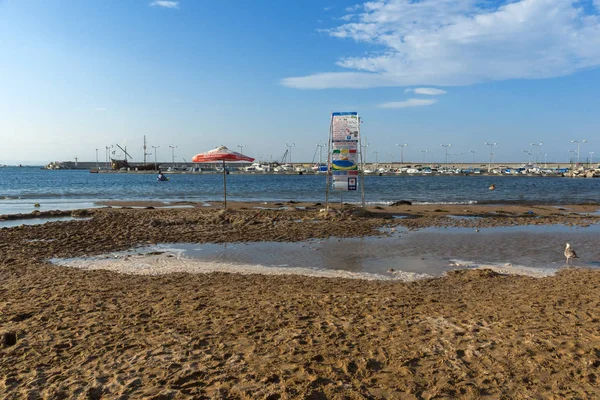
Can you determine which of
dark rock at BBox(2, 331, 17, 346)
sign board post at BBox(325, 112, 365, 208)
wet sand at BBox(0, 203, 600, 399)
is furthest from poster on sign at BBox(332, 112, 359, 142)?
dark rock at BBox(2, 331, 17, 346)

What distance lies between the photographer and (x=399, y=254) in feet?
38.9

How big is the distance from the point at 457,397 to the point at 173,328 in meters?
3.63

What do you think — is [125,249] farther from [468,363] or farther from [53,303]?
[468,363]

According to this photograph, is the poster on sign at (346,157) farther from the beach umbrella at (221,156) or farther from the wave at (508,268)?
the wave at (508,268)

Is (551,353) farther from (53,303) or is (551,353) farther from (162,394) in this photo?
(53,303)

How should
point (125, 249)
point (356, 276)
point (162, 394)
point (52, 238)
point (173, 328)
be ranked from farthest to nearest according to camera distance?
point (52, 238), point (125, 249), point (356, 276), point (173, 328), point (162, 394)

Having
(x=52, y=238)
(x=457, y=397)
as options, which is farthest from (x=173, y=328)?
(x=52, y=238)

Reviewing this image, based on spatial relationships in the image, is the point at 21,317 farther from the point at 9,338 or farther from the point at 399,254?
the point at 399,254

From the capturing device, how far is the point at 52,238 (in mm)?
13539

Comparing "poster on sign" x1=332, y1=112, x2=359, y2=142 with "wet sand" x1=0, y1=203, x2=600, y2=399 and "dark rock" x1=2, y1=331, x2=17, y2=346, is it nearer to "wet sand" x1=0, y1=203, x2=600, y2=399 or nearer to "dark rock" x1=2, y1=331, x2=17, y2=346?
"wet sand" x1=0, y1=203, x2=600, y2=399

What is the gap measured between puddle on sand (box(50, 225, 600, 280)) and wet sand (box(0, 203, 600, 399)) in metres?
1.14

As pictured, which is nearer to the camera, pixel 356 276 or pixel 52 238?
pixel 356 276

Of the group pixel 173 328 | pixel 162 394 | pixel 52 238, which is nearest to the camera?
pixel 162 394

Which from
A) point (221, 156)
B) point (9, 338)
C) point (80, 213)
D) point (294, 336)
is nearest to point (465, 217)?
point (221, 156)
